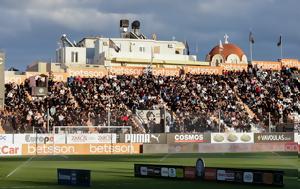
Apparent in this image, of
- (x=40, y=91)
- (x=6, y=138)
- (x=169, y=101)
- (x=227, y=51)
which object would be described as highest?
(x=227, y=51)

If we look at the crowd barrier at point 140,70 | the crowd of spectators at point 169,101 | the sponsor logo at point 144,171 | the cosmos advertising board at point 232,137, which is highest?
the crowd barrier at point 140,70

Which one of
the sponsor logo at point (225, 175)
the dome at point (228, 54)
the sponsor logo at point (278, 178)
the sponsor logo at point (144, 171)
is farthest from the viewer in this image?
the dome at point (228, 54)

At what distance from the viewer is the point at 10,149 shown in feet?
165

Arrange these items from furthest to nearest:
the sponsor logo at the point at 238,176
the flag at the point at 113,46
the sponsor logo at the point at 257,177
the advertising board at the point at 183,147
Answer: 1. the flag at the point at 113,46
2. the advertising board at the point at 183,147
3. the sponsor logo at the point at 238,176
4. the sponsor logo at the point at 257,177

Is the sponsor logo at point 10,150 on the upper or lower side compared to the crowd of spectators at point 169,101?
lower

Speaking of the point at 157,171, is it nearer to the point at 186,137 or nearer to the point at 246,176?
the point at 246,176

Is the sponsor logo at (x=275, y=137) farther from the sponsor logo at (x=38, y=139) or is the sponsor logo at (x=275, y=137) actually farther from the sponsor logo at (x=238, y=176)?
the sponsor logo at (x=238, y=176)

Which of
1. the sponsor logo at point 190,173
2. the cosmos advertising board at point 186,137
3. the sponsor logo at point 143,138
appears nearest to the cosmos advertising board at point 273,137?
the cosmos advertising board at point 186,137

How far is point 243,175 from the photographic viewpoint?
68.4ft

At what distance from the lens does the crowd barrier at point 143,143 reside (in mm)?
50156

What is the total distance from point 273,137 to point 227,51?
2629 inches

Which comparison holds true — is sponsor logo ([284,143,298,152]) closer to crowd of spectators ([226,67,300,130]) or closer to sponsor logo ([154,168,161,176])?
crowd of spectators ([226,67,300,130])

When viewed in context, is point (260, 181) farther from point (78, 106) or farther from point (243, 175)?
point (78, 106)

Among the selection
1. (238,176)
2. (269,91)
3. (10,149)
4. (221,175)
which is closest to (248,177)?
(238,176)
